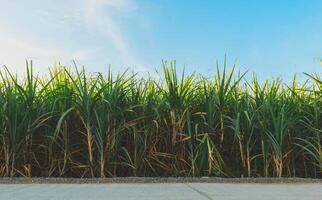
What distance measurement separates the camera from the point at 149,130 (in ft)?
17.7

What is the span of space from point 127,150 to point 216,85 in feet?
4.33

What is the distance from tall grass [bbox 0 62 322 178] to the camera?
5.17m

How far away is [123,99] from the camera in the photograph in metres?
5.44

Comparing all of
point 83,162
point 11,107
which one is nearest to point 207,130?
point 83,162

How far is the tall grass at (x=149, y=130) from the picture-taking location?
5.17 m
